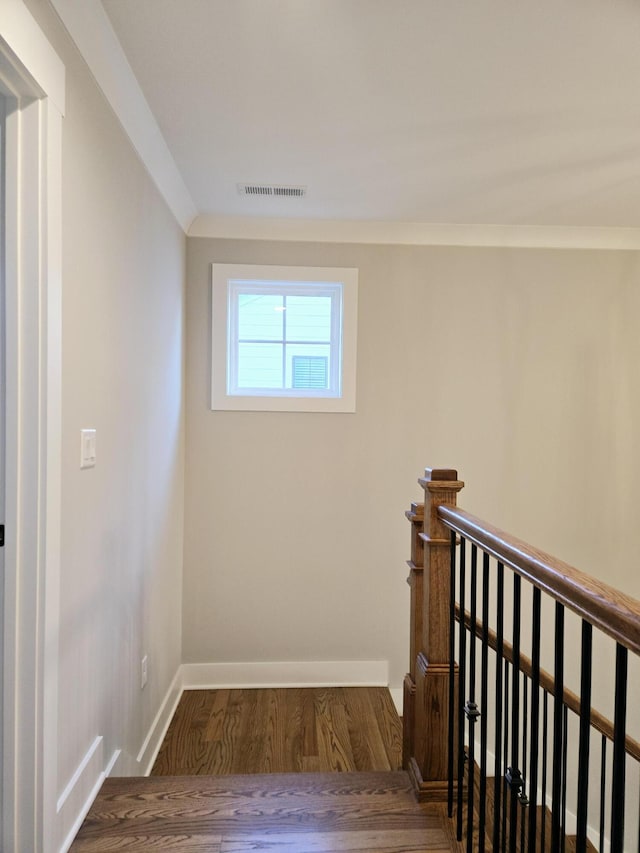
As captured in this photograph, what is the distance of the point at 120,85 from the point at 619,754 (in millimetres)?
2137

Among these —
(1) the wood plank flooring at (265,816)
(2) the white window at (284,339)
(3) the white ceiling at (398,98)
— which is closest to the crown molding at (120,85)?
(3) the white ceiling at (398,98)

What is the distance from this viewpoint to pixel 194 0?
148cm

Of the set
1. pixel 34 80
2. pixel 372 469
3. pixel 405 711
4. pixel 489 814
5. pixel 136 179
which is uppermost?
pixel 136 179

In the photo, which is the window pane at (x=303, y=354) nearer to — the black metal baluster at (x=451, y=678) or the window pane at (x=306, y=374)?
the window pane at (x=306, y=374)

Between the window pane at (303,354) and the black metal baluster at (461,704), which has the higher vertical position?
the window pane at (303,354)

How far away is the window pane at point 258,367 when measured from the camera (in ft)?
10.6

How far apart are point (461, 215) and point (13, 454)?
262 centimetres

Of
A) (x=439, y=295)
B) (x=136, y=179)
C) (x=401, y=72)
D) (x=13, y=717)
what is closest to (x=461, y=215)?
(x=439, y=295)

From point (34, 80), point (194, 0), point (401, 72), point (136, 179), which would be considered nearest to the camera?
point (34, 80)

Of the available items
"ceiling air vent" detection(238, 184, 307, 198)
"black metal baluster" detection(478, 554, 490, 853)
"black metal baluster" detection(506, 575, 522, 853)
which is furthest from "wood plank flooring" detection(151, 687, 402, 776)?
"ceiling air vent" detection(238, 184, 307, 198)

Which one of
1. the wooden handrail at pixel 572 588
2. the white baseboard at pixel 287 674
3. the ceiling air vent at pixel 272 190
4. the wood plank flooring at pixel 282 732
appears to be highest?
the ceiling air vent at pixel 272 190

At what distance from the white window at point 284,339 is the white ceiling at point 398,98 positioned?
1.40 feet

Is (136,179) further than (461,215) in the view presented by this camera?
No

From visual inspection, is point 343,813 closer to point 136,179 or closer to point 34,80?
point 34,80
